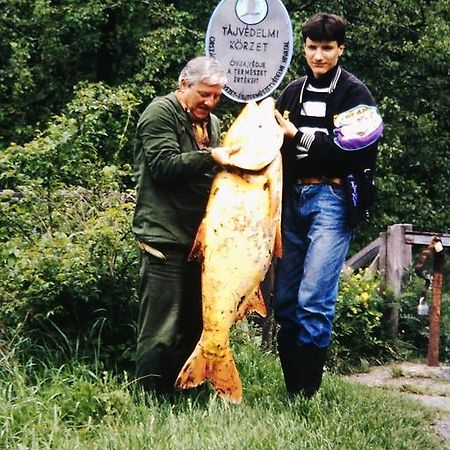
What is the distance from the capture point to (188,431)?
15.3 feet

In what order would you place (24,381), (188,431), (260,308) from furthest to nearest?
→ (24,381)
(260,308)
(188,431)

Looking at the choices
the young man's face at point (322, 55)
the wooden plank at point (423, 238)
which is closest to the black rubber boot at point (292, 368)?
the young man's face at point (322, 55)

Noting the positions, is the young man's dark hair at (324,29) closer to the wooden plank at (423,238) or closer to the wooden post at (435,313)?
the wooden post at (435,313)

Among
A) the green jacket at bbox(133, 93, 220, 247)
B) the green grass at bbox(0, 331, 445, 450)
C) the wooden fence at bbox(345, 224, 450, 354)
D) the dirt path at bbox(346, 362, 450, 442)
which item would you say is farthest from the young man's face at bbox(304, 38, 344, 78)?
the wooden fence at bbox(345, 224, 450, 354)

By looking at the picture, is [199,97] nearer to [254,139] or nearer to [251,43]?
[254,139]

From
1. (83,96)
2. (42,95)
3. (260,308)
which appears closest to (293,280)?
(260,308)

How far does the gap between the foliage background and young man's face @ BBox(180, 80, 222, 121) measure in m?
1.21

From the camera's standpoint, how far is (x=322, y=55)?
17.7 ft

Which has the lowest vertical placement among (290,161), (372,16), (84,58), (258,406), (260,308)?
(258,406)

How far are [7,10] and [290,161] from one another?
1039 centimetres

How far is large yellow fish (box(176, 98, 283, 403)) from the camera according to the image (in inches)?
193

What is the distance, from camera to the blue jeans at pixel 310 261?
5.42 m

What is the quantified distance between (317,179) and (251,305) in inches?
Answer: 32.4

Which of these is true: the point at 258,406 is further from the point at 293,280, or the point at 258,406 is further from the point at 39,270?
the point at 39,270
